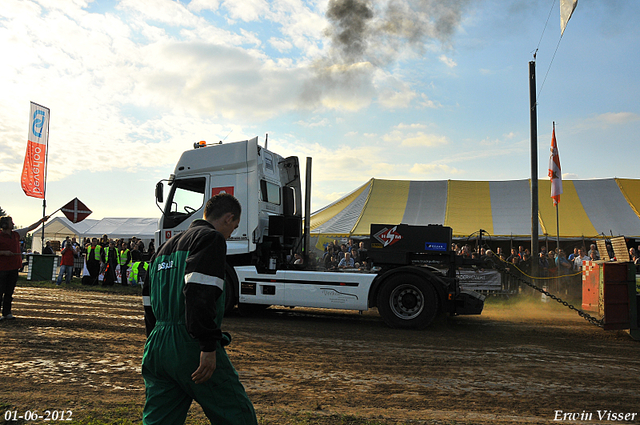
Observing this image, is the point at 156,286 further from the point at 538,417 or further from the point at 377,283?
the point at 377,283

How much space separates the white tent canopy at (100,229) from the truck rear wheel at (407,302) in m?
26.3

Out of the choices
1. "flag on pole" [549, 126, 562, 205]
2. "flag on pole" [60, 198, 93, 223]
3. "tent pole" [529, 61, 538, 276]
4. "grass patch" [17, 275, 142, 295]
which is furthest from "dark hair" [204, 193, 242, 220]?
"flag on pole" [549, 126, 562, 205]

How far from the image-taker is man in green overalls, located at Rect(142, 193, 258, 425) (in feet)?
7.16

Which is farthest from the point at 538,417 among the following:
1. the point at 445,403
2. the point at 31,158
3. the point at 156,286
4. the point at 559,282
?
the point at 31,158

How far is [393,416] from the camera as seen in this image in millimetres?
3771

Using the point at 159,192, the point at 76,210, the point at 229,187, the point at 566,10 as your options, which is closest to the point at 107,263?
the point at 76,210

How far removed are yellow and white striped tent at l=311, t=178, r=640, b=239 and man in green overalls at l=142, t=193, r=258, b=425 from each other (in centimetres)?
1746

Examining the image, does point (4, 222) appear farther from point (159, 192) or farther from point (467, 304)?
point (467, 304)

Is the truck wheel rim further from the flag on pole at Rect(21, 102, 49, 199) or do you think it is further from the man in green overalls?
the flag on pole at Rect(21, 102, 49, 199)

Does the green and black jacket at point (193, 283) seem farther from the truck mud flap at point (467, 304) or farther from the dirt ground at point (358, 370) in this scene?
the truck mud flap at point (467, 304)

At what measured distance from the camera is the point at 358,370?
5.23 meters

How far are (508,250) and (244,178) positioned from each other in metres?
14.6

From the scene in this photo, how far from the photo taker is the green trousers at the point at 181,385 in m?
2.23

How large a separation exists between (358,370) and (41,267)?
16682 millimetres
